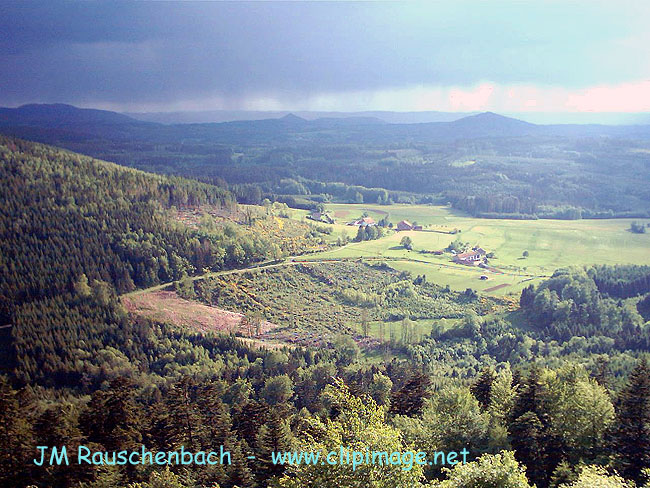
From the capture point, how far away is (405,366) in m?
53.0

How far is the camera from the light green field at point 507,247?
8825cm

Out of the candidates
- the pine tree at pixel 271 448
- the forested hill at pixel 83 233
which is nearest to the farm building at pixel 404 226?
the forested hill at pixel 83 233

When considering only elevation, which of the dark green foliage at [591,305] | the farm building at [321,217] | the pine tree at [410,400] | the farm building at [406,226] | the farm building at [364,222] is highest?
the farm building at [321,217]

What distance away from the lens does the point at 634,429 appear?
2373 cm

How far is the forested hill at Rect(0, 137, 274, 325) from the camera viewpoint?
65.6 metres

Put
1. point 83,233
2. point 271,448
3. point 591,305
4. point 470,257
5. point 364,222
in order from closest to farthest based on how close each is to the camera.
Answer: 1. point 271,448
2. point 591,305
3. point 83,233
4. point 470,257
5. point 364,222

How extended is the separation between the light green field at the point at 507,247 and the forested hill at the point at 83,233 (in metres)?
25.8

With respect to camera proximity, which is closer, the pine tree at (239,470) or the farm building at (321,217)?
the pine tree at (239,470)

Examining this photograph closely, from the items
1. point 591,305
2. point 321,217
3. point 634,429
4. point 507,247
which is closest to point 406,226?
point 321,217

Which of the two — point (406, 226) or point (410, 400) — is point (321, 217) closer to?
point (406, 226)

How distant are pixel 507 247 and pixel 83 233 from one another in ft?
265

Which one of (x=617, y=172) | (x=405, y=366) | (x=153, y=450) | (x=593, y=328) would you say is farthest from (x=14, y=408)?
(x=617, y=172)

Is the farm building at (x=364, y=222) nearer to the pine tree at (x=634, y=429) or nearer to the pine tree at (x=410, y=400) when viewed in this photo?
the pine tree at (x=410, y=400)

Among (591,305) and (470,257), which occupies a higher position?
(470,257)
